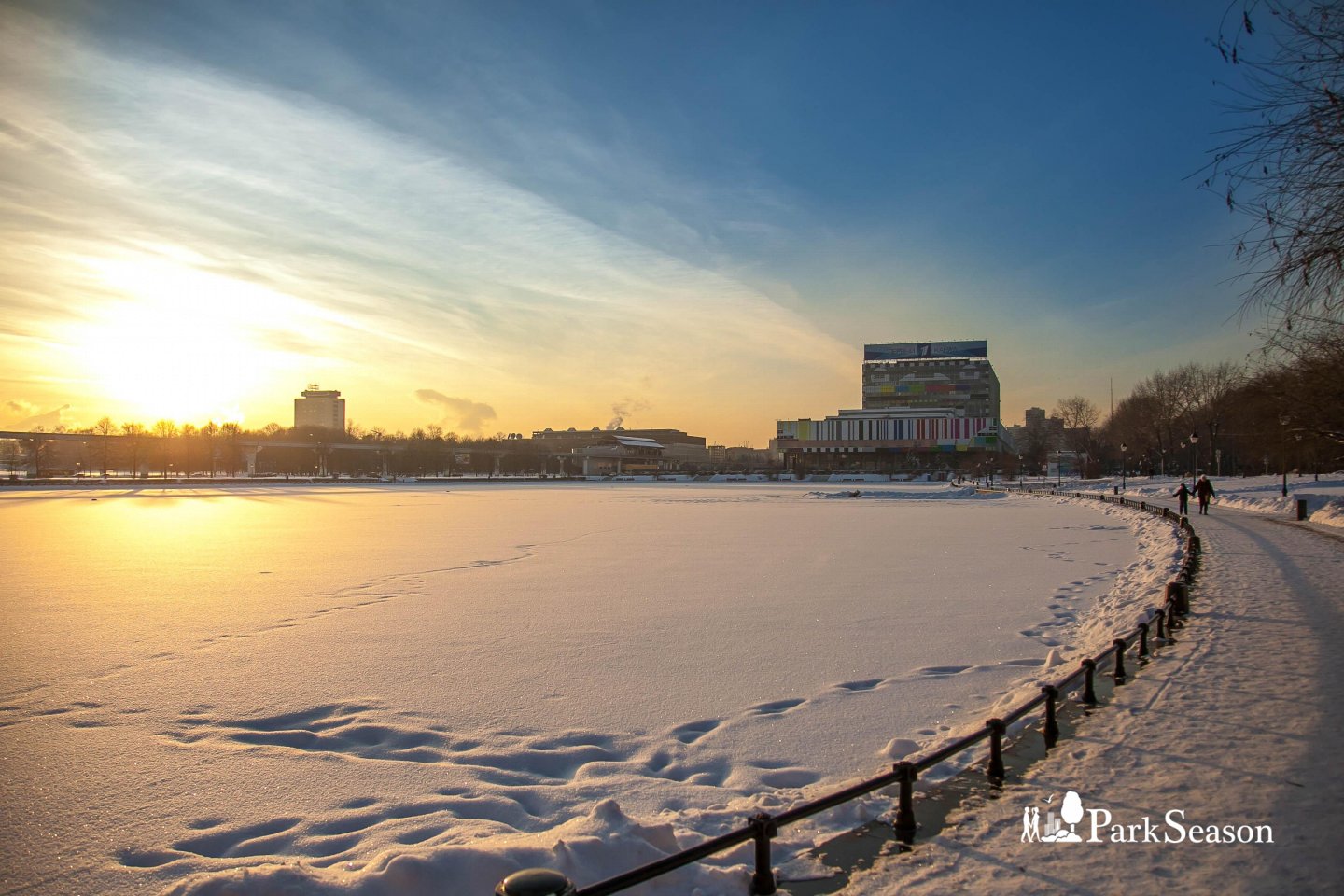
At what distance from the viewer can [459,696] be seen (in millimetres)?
8797

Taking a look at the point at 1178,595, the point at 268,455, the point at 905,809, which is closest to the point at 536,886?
the point at 905,809

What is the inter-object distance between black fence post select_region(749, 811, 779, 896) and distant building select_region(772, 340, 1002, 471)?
14970cm

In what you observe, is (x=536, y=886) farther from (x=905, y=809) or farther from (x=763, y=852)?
(x=905, y=809)

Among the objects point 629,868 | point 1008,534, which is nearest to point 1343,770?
point 629,868

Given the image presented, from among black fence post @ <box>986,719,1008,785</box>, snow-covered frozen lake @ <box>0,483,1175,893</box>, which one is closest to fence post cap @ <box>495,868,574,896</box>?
snow-covered frozen lake @ <box>0,483,1175,893</box>

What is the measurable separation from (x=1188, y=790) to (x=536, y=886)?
4.77 metres

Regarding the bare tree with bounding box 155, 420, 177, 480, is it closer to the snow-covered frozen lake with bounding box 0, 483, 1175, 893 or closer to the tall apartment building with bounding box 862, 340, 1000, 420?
the snow-covered frozen lake with bounding box 0, 483, 1175, 893

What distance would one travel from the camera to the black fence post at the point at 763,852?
4.36 m

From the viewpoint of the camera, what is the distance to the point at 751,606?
45.9 ft

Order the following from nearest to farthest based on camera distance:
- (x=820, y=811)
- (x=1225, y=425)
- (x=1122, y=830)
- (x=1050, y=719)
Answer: (x=1122, y=830) < (x=820, y=811) < (x=1050, y=719) < (x=1225, y=425)

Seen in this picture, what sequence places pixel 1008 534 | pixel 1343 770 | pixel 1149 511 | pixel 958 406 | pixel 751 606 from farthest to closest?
pixel 958 406, pixel 1149 511, pixel 1008 534, pixel 751 606, pixel 1343 770

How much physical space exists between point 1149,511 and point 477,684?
34900 mm

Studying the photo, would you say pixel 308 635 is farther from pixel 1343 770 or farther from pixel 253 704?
pixel 1343 770

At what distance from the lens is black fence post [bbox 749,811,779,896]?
436 cm
